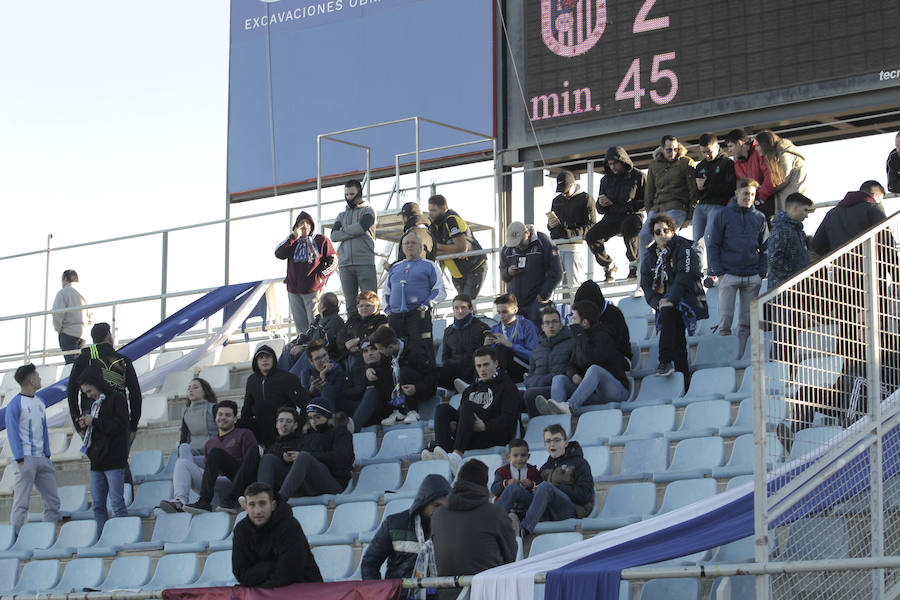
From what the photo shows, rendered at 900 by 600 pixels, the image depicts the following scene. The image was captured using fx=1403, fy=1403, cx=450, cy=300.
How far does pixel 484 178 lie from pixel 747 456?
7.09 metres

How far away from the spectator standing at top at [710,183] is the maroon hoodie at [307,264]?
10.8ft

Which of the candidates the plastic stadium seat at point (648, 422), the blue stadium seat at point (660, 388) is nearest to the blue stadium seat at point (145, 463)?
the blue stadium seat at point (660, 388)

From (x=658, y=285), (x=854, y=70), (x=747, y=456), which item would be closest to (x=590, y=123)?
(x=854, y=70)

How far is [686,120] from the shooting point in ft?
41.6

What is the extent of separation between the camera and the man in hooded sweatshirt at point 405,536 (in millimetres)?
6812

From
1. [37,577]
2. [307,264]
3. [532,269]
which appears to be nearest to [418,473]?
[532,269]

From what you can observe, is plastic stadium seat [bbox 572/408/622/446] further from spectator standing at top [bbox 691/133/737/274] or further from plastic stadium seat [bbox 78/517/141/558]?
plastic stadium seat [bbox 78/517/141/558]

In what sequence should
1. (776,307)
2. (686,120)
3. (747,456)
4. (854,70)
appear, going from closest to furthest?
(776,307), (747,456), (854,70), (686,120)

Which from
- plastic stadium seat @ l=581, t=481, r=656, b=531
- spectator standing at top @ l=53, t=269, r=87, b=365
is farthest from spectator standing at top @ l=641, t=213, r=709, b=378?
spectator standing at top @ l=53, t=269, r=87, b=365

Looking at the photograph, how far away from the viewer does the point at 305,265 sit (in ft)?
40.2

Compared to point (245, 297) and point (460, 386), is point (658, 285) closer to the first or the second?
point (460, 386)

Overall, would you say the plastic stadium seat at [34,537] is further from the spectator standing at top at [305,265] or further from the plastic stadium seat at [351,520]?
the spectator standing at top at [305,265]

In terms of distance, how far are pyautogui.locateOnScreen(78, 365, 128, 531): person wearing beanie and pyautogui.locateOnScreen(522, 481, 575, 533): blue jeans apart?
153 inches

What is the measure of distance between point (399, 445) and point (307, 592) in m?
3.24
